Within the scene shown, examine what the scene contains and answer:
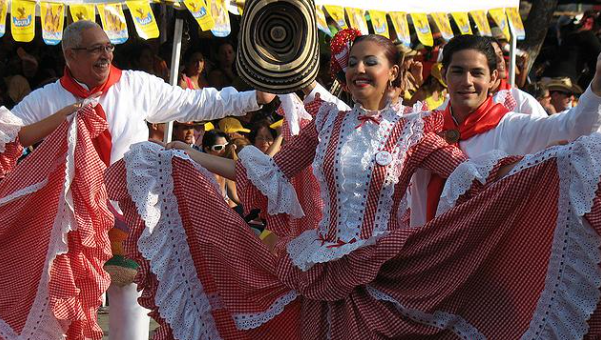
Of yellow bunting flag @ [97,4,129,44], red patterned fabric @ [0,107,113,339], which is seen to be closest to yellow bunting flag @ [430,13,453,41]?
yellow bunting flag @ [97,4,129,44]

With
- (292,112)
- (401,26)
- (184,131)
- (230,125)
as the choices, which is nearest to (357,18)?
(401,26)

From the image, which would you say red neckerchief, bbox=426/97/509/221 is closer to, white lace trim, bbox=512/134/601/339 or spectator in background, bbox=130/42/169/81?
white lace trim, bbox=512/134/601/339

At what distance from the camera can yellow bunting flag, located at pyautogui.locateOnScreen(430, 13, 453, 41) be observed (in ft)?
31.3

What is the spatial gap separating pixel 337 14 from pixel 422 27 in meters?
1.00

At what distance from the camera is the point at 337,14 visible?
890 centimetres

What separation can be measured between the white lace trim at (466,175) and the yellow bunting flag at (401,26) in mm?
5102

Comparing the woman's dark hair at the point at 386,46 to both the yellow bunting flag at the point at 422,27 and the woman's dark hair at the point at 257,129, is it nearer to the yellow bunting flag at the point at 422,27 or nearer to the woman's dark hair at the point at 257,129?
the woman's dark hair at the point at 257,129

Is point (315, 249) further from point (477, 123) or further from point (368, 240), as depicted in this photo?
point (477, 123)

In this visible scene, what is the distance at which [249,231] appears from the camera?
454 cm

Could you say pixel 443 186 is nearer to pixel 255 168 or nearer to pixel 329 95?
pixel 255 168

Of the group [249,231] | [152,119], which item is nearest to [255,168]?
[249,231]

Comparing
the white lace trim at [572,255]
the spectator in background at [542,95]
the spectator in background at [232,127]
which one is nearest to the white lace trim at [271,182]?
the white lace trim at [572,255]

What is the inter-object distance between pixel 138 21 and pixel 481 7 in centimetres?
338

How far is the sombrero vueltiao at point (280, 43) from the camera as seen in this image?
477 centimetres
